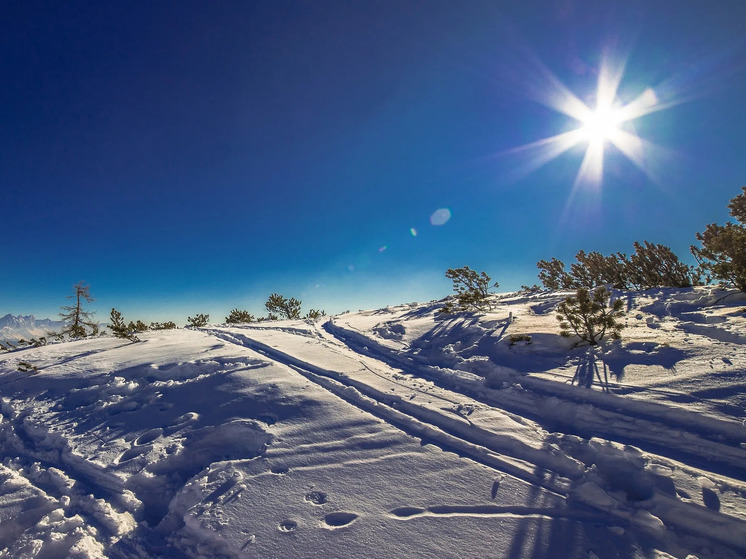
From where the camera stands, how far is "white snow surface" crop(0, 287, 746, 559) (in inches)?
102

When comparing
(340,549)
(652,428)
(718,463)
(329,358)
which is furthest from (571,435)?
(329,358)

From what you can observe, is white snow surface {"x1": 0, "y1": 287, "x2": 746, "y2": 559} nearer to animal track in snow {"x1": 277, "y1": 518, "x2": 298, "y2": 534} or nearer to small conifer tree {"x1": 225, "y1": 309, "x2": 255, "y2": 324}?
animal track in snow {"x1": 277, "y1": 518, "x2": 298, "y2": 534}

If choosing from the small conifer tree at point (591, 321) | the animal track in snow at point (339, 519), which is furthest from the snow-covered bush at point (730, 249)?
the animal track in snow at point (339, 519)

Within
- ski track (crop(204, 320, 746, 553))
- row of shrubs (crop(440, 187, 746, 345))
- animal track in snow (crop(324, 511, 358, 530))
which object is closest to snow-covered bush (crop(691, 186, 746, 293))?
row of shrubs (crop(440, 187, 746, 345))

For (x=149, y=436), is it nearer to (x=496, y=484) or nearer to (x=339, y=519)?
(x=339, y=519)

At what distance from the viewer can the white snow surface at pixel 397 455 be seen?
258 centimetres

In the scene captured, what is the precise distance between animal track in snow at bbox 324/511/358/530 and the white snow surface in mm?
14

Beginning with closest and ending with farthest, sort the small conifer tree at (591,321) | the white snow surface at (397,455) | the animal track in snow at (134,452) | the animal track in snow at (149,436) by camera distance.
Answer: the white snow surface at (397,455) < the animal track in snow at (134,452) < the animal track in snow at (149,436) < the small conifer tree at (591,321)

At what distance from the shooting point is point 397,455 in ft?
11.8

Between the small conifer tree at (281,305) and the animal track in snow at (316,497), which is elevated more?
the small conifer tree at (281,305)

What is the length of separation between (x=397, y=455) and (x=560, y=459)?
1.76 meters

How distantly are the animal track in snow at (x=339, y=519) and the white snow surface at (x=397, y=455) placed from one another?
14 millimetres

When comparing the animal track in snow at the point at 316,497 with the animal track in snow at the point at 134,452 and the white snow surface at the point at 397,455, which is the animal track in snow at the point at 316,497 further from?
the animal track in snow at the point at 134,452

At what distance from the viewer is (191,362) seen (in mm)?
6895
